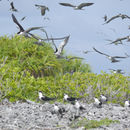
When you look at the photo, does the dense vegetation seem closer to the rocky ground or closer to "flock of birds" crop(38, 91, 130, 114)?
"flock of birds" crop(38, 91, 130, 114)

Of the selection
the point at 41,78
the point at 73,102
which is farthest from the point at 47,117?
the point at 41,78

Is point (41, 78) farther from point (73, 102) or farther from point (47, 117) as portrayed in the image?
point (47, 117)

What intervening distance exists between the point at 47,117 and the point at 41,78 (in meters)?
5.20

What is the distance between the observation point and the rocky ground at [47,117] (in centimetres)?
639

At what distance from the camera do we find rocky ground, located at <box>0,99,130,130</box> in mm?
6391

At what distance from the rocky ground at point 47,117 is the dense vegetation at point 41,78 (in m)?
1.46

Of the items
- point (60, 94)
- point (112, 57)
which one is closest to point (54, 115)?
point (60, 94)

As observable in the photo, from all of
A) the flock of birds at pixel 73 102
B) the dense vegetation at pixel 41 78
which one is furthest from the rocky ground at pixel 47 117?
the dense vegetation at pixel 41 78

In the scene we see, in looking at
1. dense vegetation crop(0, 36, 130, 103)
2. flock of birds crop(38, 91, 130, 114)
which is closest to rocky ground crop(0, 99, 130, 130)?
flock of birds crop(38, 91, 130, 114)

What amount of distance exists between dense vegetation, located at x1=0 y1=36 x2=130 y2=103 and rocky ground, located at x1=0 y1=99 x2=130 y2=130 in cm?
146

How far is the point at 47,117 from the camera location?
7.44m

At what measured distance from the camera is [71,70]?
56.4ft

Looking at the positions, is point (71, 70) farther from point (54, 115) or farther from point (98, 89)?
point (54, 115)

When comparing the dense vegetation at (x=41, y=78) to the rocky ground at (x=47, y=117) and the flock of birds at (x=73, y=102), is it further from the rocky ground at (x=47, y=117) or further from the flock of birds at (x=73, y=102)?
the rocky ground at (x=47, y=117)
